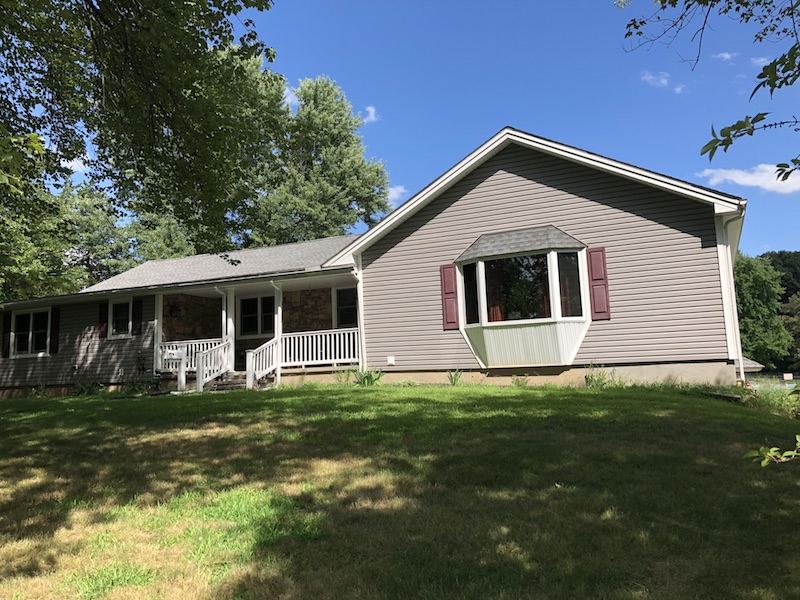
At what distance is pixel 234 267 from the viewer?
56.6ft

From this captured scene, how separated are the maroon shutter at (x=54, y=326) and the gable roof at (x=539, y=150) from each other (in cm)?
1022

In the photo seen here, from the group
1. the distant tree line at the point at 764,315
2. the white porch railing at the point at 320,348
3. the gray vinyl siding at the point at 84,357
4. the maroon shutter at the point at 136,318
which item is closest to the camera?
the white porch railing at the point at 320,348

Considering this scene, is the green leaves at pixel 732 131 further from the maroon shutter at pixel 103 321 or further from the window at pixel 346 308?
the maroon shutter at pixel 103 321

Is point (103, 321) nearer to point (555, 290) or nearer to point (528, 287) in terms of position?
point (528, 287)

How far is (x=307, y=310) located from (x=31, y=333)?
9726 millimetres

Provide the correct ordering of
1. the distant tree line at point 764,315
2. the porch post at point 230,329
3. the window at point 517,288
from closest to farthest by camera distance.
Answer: the window at point 517,288, the porch post at point 230,329, the distant tree line at point 764,315

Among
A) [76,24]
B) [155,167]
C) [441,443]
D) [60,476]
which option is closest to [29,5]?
[76,24]

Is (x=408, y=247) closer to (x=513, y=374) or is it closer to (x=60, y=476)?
(x=513, y=374)

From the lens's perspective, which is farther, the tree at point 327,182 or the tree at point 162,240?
the tree at point 162,240

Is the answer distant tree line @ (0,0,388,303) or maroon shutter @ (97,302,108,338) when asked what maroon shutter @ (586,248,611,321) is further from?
maroon shutter @ (97,302,108,338)

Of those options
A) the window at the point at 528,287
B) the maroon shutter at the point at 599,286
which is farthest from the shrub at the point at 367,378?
the maroon shutter at the point at 599,286

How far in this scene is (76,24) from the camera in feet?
27.1

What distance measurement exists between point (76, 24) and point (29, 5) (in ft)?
2.54

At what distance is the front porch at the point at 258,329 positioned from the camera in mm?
14164
